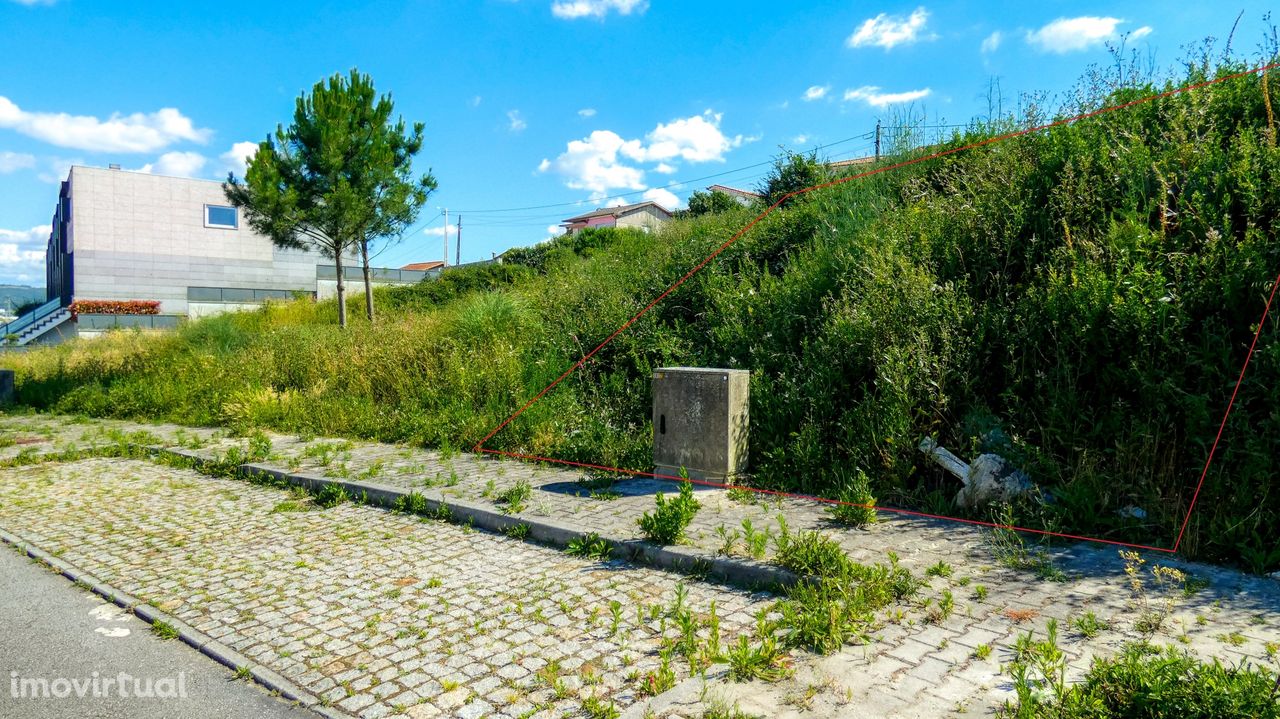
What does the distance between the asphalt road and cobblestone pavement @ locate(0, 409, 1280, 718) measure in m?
2.14

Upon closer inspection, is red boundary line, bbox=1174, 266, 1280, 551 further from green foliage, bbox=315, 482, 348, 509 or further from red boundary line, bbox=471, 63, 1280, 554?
green foliage, bbox=315, 482, 348, 509

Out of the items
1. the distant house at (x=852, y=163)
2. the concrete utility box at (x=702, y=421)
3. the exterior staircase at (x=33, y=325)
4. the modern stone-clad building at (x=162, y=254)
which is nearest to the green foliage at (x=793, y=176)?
the distant house at (x=852, y=163)

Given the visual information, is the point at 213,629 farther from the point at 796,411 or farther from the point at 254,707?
the point at 796,411

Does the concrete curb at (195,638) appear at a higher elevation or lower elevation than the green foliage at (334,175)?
lower

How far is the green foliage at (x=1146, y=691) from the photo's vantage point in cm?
269

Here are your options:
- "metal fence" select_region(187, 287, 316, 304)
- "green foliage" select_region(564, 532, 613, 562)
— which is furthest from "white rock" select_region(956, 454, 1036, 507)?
"metal fence" select_region(187, 287, 316, 304)

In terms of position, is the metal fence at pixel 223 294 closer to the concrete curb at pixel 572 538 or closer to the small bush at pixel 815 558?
the concrete curb at pixel 572 538

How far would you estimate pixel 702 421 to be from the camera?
7.14 meters

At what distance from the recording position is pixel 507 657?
3.81 metres

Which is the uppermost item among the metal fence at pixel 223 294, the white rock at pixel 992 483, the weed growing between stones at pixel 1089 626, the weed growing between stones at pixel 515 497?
the metal fence at pixel 223 294

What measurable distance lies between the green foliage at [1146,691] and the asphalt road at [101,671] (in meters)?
3.19

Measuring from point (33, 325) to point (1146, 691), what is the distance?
5131cm

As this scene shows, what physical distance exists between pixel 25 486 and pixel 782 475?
880cm

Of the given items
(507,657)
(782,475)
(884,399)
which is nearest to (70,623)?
(507,657)
